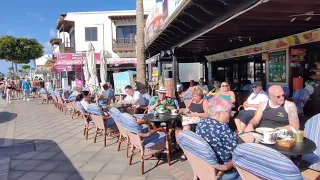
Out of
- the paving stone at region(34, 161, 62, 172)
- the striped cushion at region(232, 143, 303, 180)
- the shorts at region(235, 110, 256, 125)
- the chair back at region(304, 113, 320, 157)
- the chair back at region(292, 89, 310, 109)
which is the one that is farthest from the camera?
the chair back at region(292, 89, 310, 109)

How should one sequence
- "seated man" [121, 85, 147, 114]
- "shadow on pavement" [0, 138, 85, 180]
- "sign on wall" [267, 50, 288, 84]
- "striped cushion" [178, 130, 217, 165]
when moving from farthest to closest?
"sign on wall" [267, 50, 288, 84] → "seated man" [121, 85, 147, 114] → "shadow on pavement" [0, 138, 85, 180] → "striped cushion" [178, 130, 217, 165]

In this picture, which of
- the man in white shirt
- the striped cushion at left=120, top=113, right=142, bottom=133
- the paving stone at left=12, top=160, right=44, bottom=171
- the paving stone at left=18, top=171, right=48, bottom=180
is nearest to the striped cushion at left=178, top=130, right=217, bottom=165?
the striped cushion at left=120, top=113, right=142, bottom=133

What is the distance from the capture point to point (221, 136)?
2.47 meters

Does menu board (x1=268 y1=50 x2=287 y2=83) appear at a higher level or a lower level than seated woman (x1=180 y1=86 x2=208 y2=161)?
higher

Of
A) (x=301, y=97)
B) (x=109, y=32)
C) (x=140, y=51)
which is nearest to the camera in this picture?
(x=301, y=97)

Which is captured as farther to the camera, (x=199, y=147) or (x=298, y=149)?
(x=298, y=149)

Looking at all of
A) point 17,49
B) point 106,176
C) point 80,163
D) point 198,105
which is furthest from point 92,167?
point 17,49

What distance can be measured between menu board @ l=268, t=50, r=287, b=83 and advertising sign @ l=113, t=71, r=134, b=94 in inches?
198

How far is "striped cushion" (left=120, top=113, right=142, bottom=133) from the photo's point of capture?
3795 millimetres

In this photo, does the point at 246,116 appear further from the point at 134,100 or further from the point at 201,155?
the point at 134,100

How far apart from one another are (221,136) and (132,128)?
1.70 m

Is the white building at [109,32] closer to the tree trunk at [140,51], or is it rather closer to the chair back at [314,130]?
the tree trunk at [140,51]

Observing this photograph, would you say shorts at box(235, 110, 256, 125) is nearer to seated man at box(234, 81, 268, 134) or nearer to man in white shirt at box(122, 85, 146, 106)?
seated man at box(234, 81, 268, 134)

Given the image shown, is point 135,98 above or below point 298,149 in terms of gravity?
above
